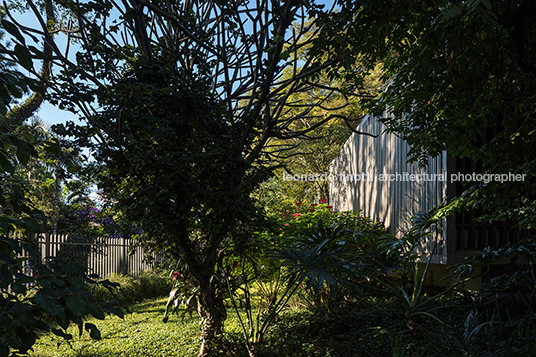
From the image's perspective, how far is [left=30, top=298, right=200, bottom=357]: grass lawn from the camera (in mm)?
3793

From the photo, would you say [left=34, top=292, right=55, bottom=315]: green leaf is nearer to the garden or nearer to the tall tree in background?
the garden

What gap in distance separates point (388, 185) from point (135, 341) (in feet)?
16.1

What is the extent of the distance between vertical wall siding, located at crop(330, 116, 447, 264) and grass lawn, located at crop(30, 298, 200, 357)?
10.3 ft

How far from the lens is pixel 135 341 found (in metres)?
4.22

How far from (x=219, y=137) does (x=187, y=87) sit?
517 mm

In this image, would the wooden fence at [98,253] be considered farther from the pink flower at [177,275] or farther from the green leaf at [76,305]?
the green leaf at [76,305]

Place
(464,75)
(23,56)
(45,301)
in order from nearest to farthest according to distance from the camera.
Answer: (45,301), (23,56), (464,75)

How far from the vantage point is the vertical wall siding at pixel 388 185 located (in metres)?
5.05

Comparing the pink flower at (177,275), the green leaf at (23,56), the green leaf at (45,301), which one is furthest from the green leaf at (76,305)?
the pink flower at (177,275)

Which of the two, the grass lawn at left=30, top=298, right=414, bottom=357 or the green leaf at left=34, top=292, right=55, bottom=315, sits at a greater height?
the green leaf at left=34, top=292, right=55, bottom=315

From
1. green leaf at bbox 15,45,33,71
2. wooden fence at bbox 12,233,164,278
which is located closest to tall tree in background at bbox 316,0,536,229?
green leaf at bbox 15,45,33,71

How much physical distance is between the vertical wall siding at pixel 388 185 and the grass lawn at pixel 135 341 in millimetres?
3141

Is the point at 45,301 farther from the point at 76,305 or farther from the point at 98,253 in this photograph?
the point at 98,253

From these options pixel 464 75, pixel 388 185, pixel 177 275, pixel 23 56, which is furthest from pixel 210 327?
pixel 388 185
